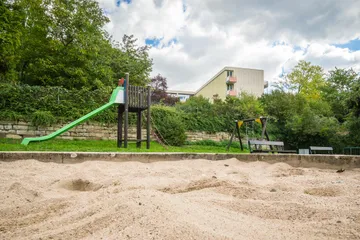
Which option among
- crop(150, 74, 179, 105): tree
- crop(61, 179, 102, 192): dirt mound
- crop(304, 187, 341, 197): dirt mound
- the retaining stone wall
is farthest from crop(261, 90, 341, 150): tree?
crop(61, 179, 102, 192): dirt mound

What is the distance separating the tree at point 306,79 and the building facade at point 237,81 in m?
8.23

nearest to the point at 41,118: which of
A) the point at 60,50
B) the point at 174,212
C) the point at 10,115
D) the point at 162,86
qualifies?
the point at 10,115

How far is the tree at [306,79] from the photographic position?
87.0 feet

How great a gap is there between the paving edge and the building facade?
29.9m

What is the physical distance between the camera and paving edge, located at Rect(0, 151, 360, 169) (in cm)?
335

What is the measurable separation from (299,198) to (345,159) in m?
3.08

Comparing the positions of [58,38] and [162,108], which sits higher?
[58,38]

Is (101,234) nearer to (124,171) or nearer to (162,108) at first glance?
(124,171)

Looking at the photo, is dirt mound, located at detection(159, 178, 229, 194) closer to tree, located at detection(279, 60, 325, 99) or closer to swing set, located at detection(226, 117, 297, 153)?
swing set, located at detection(226, 117, 297, 153)

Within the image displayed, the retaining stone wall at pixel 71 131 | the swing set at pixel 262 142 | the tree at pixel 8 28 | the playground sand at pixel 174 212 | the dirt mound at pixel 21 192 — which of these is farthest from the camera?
the retaining stone wall at pixel 71 131

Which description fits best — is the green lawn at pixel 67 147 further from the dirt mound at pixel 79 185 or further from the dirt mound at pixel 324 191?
the dirt mound at pixel 324 191

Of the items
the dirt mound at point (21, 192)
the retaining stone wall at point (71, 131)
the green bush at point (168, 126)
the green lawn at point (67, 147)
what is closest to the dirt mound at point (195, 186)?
the dirt mound at point (21, 192)

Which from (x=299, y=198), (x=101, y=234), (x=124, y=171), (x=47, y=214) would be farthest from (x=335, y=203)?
(x=124, y=171)

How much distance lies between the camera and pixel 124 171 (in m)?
2.89
